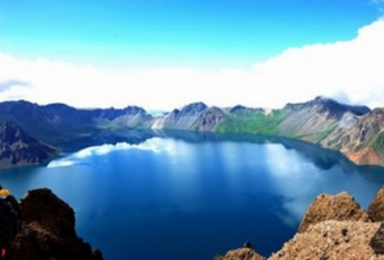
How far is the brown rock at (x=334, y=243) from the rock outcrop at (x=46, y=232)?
4031 centimetres

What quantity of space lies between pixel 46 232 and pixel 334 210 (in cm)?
4925

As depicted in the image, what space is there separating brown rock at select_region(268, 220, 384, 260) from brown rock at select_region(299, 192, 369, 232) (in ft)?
84.8

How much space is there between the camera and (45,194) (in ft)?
283

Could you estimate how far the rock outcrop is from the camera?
68.8 metres

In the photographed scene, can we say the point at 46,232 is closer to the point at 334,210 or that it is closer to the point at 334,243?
the point at 334,210

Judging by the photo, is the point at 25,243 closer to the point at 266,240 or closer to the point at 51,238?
the point at 51,238

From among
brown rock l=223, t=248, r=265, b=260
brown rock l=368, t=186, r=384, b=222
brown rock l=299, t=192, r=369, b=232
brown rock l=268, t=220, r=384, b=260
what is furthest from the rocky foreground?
brown rock l=223, t=248, r=265, b=260

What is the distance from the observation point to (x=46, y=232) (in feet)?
246

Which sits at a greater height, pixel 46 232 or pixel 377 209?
pixel 377 209

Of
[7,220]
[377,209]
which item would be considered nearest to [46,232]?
[377,209]

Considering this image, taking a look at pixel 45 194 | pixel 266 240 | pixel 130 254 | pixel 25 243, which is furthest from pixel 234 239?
pixel 25 243

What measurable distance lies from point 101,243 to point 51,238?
124 meters

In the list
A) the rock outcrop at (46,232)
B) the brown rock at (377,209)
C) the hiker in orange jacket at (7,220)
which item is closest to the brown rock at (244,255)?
the rock outcrop at (46,232)

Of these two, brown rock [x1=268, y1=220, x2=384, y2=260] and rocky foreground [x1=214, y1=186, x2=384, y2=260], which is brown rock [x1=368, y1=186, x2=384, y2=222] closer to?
rocky foreground [x1=214, y1=186, x2=384, y2=260]
